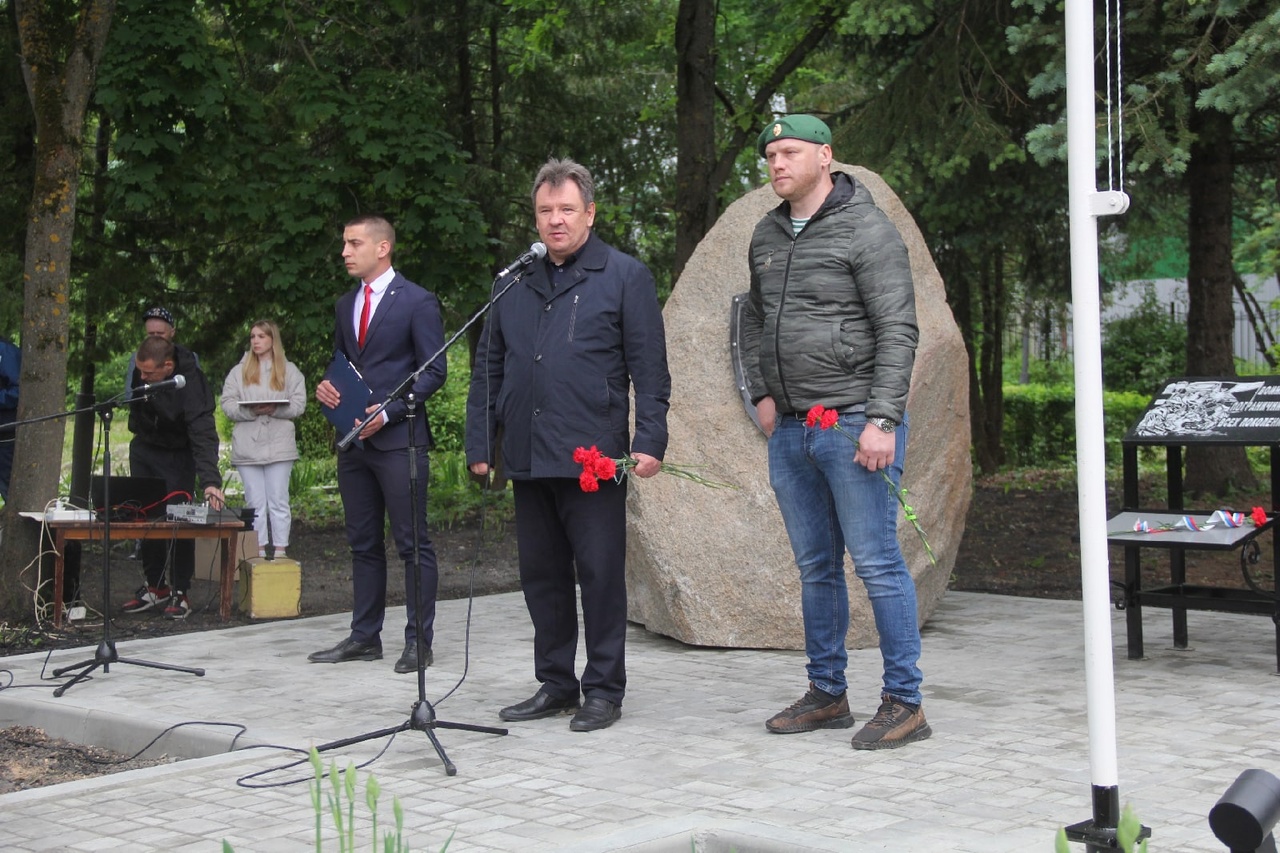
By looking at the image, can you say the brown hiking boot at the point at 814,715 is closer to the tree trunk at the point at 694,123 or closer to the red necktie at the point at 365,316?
the red necktie at the point at 365,316

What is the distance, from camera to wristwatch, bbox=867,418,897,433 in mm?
5074

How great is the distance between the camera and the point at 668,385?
5.75 m

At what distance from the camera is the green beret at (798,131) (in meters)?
5.30

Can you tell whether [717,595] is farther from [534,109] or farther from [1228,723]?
[534,109]

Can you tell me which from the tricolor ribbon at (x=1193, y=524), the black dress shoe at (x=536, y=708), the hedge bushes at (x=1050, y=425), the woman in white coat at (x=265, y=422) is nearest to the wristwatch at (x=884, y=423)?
the black dress shoe at (x=536, y=708)

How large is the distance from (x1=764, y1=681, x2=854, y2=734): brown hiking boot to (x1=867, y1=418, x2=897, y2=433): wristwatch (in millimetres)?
1099

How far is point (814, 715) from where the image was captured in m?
5.48

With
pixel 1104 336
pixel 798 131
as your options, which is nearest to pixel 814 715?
pixel 798 131

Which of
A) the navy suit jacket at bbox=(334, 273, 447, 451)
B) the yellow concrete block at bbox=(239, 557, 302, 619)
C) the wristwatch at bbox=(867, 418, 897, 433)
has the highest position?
the navy suit jacket at bbox=(334, 273, 447, 451)

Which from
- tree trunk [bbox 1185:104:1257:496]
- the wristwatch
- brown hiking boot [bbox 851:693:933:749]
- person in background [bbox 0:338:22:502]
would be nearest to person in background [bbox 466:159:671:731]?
the wristwatch

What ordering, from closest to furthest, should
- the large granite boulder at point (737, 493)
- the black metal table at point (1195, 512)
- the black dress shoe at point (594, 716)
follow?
the black dress shoe at point (594, 716) < the black metal table at point (1195, 512) < the large granite boulder at point (737, 493)

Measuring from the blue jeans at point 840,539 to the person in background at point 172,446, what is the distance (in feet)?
15.9

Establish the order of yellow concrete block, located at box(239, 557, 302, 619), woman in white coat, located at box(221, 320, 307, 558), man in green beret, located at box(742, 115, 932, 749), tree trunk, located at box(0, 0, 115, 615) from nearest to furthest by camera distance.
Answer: man in green beret, located at box(742, 115, 932, 749)
tree trunk, located at box(0, 0, 115, 615)
yellow concrete block, located at box(239, 557, 302, 619)
woman in white coat, located at box(221, 320, 307, 558)

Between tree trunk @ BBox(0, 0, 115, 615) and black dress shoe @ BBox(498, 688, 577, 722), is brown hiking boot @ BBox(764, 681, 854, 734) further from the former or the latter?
tree trunk @ BBox(0, 0, 115, 615)
